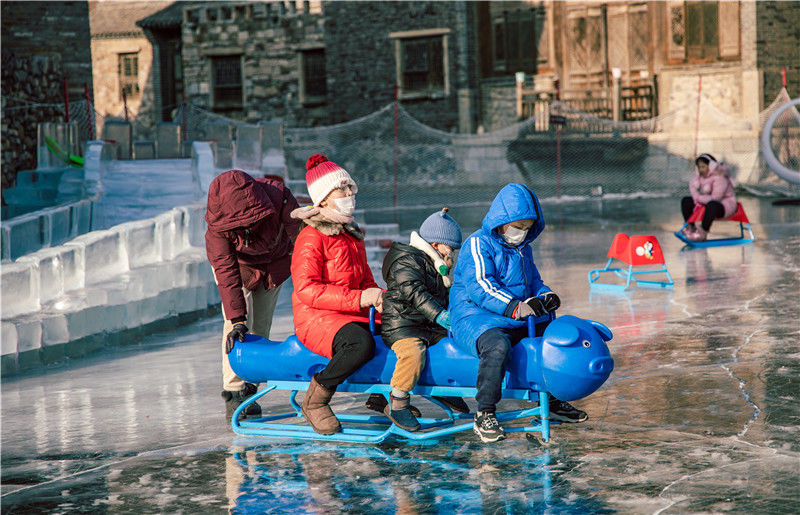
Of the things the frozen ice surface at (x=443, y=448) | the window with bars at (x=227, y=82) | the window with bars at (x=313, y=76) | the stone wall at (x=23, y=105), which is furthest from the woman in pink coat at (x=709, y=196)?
the window with bars at (x=227, y=82)

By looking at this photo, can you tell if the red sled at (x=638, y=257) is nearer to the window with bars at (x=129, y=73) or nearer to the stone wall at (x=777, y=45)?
the stone wall at (x=777, y=45)

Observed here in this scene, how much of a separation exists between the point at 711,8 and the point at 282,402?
2284 centimetres

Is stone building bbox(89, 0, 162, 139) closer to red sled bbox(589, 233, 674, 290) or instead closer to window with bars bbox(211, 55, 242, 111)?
window with bars bbox(211, 55, 242, 111)

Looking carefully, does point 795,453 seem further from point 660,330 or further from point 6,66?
point 6,66

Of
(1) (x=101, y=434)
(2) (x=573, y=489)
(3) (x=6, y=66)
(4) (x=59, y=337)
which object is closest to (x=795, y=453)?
(2) (x=573, y=489)

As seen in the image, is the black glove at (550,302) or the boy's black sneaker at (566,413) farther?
the boy's black sneaker at (566,413)

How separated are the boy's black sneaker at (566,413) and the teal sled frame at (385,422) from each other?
0.08m

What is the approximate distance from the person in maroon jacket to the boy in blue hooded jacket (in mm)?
1178

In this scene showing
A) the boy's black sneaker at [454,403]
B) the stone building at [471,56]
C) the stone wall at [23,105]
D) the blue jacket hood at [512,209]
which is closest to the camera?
the blue jacket hood at [512,209]

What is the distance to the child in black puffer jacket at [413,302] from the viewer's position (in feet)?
17.0

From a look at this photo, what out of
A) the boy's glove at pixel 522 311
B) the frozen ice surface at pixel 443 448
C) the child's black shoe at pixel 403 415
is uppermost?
the boy's glove at pixel 522 311

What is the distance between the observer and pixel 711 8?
2642 centimetres

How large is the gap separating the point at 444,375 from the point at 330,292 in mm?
706

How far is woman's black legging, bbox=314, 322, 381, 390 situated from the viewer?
17.0ft
